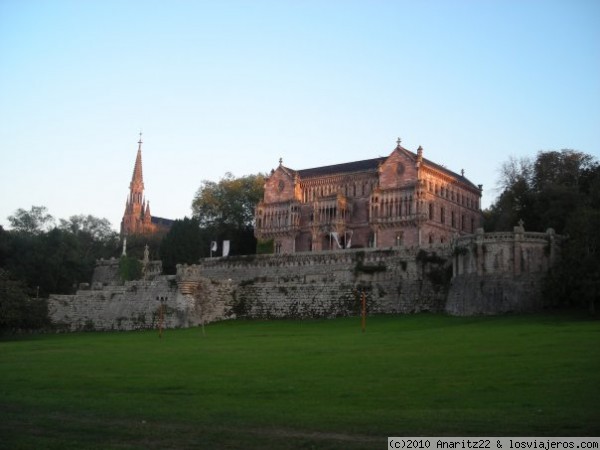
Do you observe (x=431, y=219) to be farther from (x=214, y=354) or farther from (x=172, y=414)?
(x=172, y=414)

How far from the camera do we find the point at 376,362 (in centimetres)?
2516

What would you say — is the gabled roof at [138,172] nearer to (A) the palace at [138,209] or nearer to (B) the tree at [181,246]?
(A) the palace at [138,209]

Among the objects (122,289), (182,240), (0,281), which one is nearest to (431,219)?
(182,240)

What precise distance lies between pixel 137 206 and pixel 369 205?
78.7 m

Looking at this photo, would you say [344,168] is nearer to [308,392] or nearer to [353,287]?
[353,287]

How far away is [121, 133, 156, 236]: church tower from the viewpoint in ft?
481

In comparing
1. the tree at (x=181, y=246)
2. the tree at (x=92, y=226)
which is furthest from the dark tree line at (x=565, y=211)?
the tree at (x=92, y=226)

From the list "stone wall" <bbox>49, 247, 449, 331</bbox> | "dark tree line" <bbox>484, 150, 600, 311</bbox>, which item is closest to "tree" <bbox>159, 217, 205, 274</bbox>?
"stone wall" <bbox>49, 247, 449, 331</bbox>

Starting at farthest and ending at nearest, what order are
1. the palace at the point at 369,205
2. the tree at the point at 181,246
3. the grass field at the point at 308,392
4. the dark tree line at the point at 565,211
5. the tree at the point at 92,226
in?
the tree at the point at 92,226 → the tree at the point at 181,246 → the palace at the point at 369,205 → the dark tree line at the point at 565,211 → the grass field at the point at 308,392

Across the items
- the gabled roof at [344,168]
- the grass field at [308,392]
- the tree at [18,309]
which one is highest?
the gabled roof at [344,168]

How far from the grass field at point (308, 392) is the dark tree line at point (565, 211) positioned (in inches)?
428

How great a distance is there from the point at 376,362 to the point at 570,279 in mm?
23876

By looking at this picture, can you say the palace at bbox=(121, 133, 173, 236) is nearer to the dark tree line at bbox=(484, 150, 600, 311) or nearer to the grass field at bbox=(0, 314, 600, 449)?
the dark tree line at bbox=(484, 150, 600, 311)

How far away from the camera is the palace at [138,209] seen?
481ft
